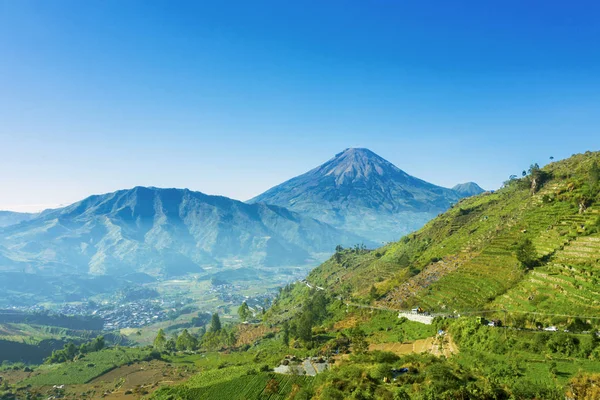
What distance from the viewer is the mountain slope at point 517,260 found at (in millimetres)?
43594

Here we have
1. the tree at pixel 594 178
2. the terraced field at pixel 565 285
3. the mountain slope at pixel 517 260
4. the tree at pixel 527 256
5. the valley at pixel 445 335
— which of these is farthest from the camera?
the tree at pixel 594 178

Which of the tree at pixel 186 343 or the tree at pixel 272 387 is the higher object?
the tree at pixel 272 387

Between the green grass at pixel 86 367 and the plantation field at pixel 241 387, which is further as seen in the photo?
the green grass at pixel 86 367

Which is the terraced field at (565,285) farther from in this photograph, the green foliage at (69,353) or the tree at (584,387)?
the green foliage at (69,353)

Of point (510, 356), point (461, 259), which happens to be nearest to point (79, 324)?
point (461, 259)

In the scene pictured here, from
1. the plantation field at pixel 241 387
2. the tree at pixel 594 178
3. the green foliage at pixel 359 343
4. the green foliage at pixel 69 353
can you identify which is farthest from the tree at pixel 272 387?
the green foliage at pixel 69 353

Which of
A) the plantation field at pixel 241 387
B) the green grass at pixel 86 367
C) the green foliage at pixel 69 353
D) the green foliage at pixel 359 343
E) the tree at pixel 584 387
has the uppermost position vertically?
the tree at pixel 584 387

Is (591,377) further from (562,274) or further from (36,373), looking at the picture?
(36,373)

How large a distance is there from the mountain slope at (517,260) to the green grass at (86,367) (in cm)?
5463

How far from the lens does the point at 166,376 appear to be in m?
68.7

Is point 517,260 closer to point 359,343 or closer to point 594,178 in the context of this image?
point 594,178

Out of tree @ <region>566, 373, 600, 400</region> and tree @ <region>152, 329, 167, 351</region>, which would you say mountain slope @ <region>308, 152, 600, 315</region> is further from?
tree @ <region>152, 329, 167, 351</region>

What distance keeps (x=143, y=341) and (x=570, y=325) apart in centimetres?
16544

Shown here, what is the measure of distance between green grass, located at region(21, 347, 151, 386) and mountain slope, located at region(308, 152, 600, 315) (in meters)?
54.6
